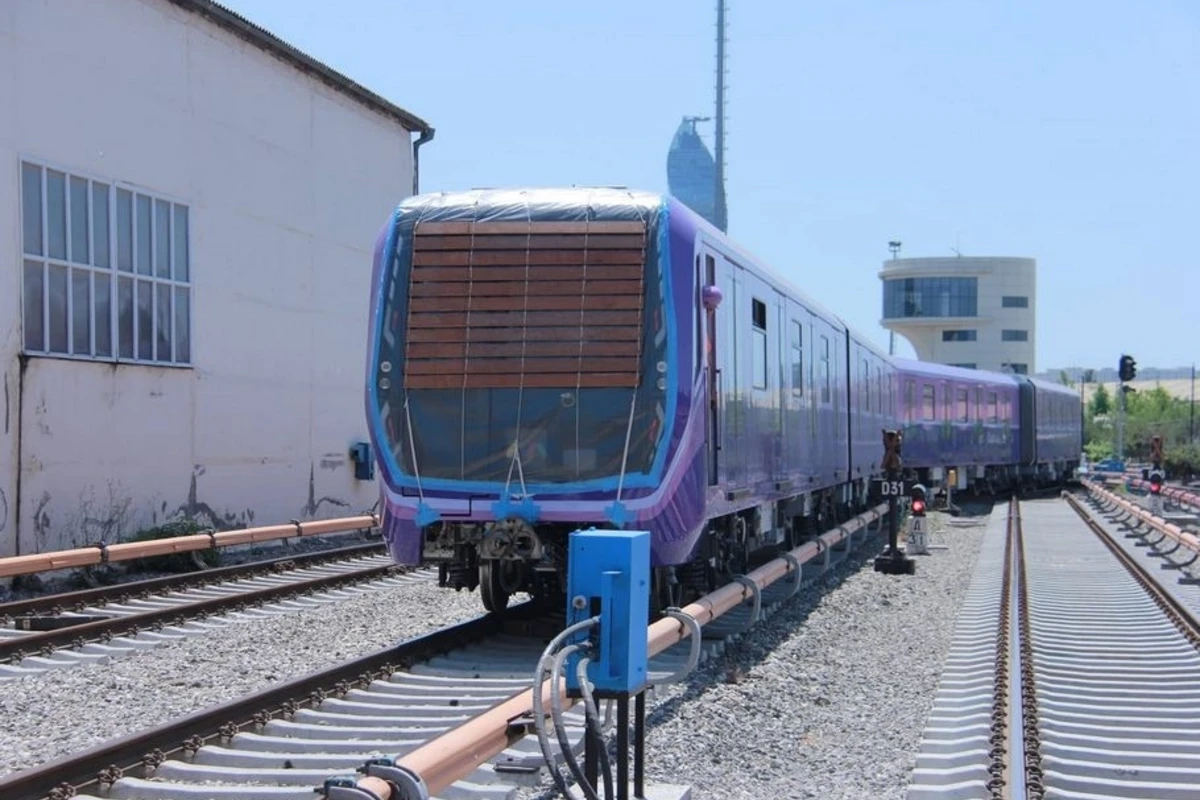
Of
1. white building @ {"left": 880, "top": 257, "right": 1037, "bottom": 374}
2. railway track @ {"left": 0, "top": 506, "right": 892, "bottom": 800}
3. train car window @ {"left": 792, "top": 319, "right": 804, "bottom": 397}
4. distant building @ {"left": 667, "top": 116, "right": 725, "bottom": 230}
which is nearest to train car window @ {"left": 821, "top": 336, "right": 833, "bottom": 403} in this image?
train car window @ {"left": 792, "top": 319, "right": 804, "bottom": 397}

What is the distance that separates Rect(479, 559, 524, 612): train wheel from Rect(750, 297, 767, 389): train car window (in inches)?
106

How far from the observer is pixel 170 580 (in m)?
13.3

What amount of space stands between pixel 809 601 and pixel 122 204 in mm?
9617

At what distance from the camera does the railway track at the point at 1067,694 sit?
6.48 meters

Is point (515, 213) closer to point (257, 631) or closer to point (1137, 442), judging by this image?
point (257, 631)

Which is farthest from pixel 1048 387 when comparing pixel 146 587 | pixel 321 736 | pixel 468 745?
pixel 468 745

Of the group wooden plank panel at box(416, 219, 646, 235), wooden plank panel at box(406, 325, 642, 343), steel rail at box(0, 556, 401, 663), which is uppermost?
wooden plank panel at box(416, 219, 646, 235)

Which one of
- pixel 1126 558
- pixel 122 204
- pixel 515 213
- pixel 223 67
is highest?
pixel 223 67

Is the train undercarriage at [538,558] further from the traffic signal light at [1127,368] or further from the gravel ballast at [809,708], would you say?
the traffic signal light at [1127,368]

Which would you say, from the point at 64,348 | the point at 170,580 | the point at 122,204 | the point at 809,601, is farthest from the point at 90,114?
the point at 809,601

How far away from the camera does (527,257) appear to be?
9.30m

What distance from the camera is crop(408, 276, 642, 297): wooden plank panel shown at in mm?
9133

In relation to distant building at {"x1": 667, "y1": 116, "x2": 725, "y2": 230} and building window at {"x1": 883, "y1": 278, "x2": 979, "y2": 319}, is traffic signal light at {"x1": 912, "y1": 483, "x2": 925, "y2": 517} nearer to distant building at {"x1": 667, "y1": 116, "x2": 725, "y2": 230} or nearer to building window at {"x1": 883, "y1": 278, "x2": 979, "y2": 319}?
distant building at {"x1": 667, "y1": 116, "x2": 725, "y2": 230}

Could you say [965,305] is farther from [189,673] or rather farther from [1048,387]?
[189,673]
